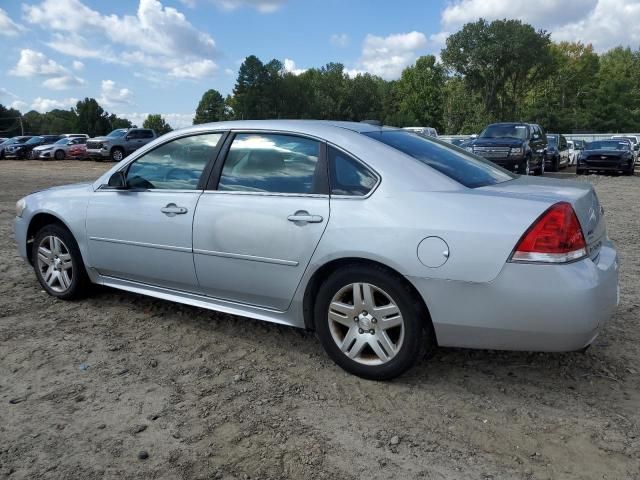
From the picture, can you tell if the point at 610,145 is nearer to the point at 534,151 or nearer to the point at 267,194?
the point at 534,151

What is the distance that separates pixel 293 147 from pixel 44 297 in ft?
9.12

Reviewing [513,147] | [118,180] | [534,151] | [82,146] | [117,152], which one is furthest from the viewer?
[82,146]

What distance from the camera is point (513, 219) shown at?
110 inches

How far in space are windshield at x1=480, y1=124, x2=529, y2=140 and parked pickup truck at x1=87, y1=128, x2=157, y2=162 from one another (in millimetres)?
18505

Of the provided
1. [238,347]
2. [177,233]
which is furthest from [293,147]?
[238,347]

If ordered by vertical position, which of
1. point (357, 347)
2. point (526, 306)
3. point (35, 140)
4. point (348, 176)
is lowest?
point (357, 347)

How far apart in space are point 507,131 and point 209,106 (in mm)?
111916

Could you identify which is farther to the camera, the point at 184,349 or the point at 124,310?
the point at 124,310

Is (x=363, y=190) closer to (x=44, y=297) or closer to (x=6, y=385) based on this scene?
(x=6, y=385)

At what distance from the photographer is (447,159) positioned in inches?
138

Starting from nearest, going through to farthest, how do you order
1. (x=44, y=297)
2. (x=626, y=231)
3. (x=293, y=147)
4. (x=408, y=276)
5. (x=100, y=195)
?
(x=408, y=276), (x=293, y=147), (x=100, y=195), (x=44, y=297), (x=626, y=231)

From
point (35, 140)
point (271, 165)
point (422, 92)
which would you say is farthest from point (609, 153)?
point (422, 92)

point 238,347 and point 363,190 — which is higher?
point 363,190

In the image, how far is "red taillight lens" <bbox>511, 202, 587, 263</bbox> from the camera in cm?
274
